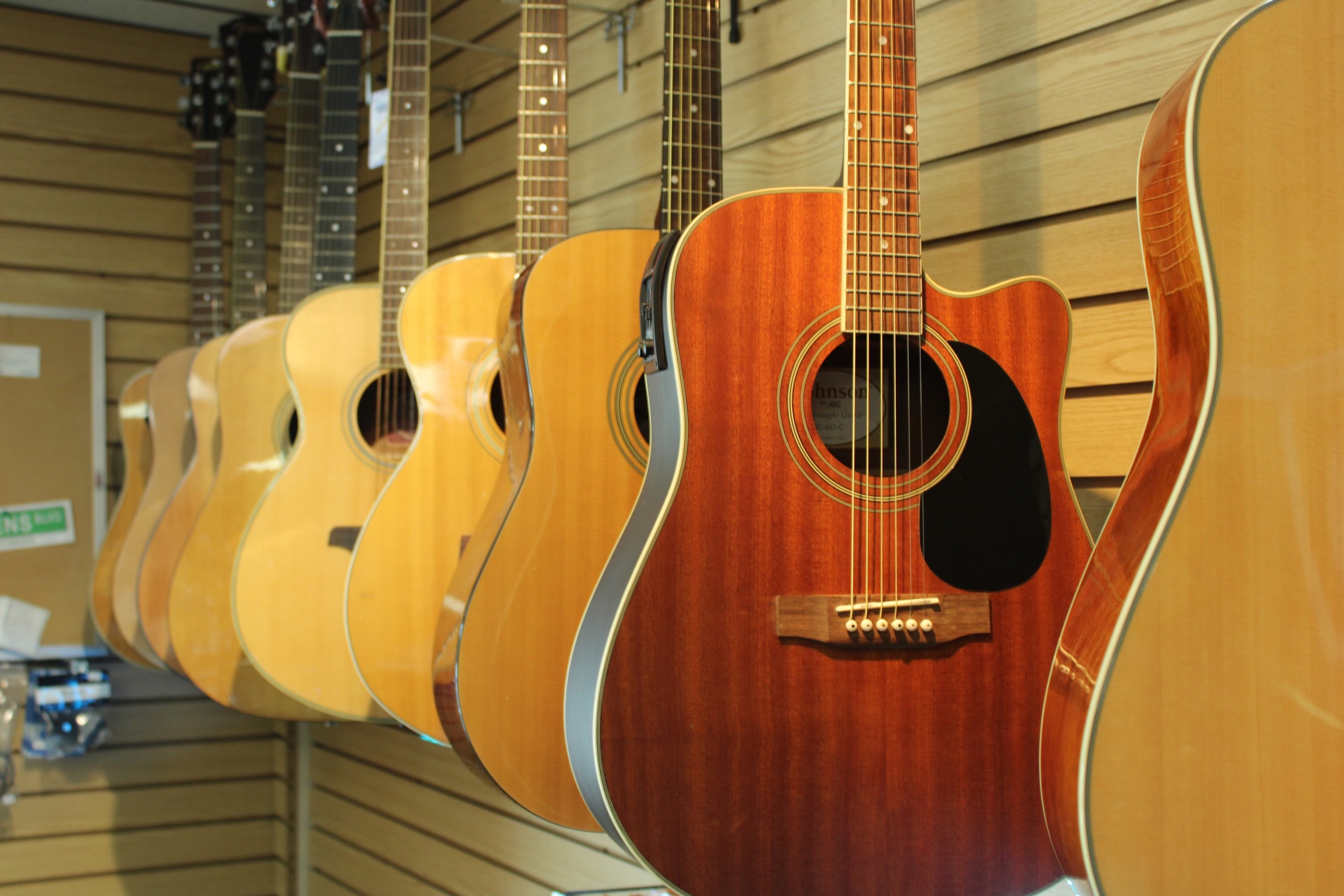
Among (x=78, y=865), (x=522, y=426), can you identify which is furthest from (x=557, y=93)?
(x=78, y=865)

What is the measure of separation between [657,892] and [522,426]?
605mm

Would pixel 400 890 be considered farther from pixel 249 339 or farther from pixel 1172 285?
pixel 1172 285

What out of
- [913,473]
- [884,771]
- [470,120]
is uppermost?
[470,120]

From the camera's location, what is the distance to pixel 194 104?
3447 millimetres

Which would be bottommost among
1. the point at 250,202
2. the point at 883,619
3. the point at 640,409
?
→ the point at 883,619

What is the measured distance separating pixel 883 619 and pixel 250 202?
273 centimetres

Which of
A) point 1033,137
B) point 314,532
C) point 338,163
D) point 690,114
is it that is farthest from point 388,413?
point 1033,137

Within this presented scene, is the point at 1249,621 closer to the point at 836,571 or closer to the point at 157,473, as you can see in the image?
the point at 836,571

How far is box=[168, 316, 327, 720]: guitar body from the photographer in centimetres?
235

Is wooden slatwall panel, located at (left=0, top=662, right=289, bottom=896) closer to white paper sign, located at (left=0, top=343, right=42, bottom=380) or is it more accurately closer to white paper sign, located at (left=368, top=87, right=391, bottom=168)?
white paper sign, located at (left=0, top=343, right=42, bottom=380)

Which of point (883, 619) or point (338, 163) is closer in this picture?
point (883, 619)

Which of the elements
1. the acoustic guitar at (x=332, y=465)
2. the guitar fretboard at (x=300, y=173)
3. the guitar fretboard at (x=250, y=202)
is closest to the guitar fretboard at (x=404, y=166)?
the acoustic guitar at (x=332, y=465)

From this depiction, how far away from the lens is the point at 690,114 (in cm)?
158

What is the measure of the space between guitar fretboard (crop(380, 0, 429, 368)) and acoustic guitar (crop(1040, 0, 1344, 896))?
5.08 ft
